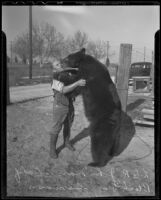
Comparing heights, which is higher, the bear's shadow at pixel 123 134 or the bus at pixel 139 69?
the bus at pixel 139 69

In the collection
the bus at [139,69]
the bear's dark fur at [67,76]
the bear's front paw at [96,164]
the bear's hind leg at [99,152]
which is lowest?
the bear's front paw at [96,164]

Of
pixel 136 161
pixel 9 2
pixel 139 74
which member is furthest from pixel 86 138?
pixel 9 2

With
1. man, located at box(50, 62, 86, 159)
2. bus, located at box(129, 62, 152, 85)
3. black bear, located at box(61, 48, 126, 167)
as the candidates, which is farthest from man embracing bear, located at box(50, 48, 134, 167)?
bus, located at box(129, 62, 152, 85)

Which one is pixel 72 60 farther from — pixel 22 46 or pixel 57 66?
pixel 22 46

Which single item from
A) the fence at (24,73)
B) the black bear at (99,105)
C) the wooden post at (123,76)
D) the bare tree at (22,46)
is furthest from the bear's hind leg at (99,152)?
the bare tree at (22,46)

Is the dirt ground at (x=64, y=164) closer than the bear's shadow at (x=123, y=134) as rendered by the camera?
Yes

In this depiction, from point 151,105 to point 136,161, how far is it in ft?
1.92

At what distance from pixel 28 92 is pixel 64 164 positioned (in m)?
0.83

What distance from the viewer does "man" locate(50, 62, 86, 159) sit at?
1.95m

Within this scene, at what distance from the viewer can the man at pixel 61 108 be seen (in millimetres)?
1946

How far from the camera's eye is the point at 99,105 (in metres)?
2.01

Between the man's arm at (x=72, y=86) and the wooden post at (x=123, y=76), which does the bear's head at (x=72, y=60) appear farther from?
the wooden post at (x=123, y=76)

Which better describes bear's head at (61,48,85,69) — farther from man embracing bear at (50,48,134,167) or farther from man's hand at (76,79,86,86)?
man's hand at (76,79,86,86)

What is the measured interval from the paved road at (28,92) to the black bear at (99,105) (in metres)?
0.30
